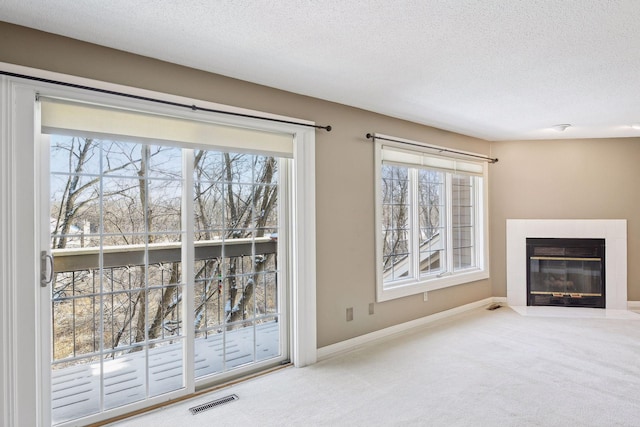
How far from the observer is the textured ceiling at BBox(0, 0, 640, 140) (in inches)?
76.4

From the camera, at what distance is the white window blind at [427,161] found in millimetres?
4211

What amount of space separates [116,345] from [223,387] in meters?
0.84

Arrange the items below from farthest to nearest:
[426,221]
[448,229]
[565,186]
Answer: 1. [565,186]
2. [448,229]
3. [426,221]

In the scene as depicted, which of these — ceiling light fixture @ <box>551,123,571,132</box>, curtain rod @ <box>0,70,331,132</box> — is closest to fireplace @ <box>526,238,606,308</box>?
ceiling light fixture @ <box>551,123,571,132</box>

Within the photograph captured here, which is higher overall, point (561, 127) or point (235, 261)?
point (561, 127)

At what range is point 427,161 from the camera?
4.65m

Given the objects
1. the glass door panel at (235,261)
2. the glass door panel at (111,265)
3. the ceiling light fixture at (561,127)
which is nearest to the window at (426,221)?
the ceiling light fixture at (561,127)

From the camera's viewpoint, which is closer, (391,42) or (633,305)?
(391,42)

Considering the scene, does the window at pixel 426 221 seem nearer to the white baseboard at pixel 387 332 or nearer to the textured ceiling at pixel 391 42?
the white baseboard at pixel 387 332

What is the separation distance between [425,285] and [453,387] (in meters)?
1.72

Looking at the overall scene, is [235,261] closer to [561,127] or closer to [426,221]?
[426,221]

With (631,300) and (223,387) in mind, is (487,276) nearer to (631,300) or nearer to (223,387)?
(631,300)

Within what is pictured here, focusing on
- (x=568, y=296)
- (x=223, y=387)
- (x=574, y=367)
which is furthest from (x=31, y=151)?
(x=568, y=296)

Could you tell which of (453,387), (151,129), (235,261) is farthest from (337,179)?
(453,387)
